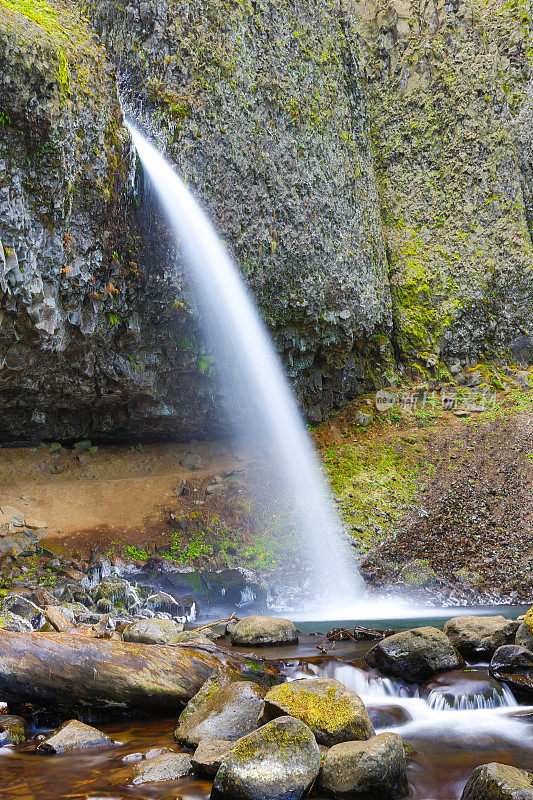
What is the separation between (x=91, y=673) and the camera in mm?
4617

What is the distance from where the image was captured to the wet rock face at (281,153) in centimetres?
1117

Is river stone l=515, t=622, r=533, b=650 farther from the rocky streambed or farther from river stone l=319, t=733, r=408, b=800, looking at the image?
river stone l=319, t=733, r=408, b=800

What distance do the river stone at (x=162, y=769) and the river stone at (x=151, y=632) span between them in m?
2.43

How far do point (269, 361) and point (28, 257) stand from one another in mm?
6511

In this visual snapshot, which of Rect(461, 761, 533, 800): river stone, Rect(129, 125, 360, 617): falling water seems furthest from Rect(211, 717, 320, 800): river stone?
Rect(129, 125, 360, 617): falling water

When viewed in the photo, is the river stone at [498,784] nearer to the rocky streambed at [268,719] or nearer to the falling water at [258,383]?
the rocky streambed at [268,719]

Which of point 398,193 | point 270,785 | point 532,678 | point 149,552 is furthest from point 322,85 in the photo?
point 270,785

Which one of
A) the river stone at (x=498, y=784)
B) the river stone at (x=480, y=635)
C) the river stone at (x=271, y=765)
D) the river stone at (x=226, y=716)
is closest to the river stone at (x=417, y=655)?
the river stone at (x=480, y=635)

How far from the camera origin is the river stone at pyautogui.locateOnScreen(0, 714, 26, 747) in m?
4.23

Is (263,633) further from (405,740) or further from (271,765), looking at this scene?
(271,765)

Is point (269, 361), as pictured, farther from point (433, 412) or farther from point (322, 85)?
point (322, 85)

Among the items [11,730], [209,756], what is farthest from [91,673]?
[209,756]

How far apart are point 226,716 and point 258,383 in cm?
1028

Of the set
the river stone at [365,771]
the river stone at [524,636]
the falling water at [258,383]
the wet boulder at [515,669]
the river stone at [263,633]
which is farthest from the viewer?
the falling water at [258,383]
